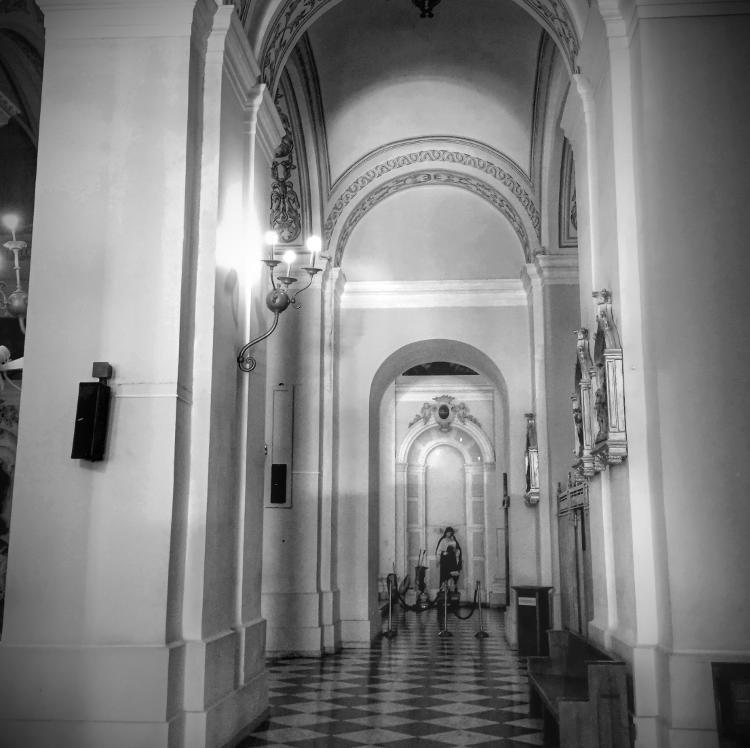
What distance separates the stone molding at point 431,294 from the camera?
1245 cm

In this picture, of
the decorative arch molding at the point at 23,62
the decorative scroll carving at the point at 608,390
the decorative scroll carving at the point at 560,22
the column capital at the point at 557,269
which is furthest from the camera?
the column capital at the point at 557,269

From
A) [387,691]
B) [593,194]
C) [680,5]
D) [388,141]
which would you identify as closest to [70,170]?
[593,194]

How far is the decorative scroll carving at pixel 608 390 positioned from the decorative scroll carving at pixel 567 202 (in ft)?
17.6

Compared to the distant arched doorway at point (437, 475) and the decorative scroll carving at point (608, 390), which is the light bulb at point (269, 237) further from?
the distant arched doorway at point (437, 475)

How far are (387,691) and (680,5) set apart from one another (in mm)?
6134

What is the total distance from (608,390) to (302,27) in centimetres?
442

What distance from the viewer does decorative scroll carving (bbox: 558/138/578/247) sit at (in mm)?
10766

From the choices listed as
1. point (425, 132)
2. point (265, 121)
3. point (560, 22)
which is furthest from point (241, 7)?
point (425, 132)

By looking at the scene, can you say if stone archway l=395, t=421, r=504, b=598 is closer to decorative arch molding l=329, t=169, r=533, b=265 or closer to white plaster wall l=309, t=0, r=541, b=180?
decorative arch molding l=329, t=169, r=533, b=265

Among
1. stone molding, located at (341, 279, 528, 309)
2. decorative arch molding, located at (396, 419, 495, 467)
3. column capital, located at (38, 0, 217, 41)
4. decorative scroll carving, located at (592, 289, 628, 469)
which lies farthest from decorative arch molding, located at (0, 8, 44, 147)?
decorative arch molding, located at (396, 419, 495, 467)

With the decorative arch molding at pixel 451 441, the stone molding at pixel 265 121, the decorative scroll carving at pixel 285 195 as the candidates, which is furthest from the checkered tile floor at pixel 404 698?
the decorative arch molding at pixel 451 441

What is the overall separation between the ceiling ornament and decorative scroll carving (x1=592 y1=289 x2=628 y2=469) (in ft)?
21.1

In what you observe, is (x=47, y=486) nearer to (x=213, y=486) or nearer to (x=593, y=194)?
(x=213, y=486)

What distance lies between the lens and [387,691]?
8078mm
